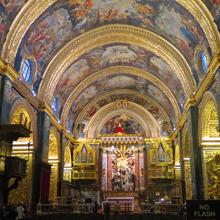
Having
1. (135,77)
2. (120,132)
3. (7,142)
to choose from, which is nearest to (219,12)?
(7,142)

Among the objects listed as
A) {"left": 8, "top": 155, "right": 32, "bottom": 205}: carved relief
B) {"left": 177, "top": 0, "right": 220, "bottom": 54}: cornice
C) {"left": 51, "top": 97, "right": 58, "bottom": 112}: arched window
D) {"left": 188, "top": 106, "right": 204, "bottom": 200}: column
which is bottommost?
{"left": 8, "top": 155, "right": 32, "bottom": 205}: carved relief

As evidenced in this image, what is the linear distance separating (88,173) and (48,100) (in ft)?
32.6

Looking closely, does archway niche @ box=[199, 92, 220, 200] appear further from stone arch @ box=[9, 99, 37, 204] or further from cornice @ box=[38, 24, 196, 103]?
stone arch @ box=[9, 99, 37, 204]

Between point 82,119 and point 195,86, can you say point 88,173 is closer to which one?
point 82,119

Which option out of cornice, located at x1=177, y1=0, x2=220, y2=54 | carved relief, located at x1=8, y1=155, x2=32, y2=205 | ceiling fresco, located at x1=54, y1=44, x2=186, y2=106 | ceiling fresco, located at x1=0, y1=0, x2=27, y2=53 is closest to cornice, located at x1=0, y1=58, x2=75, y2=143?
ceiling fresco, located at x1=0, y1=0, x2=27, y2=53

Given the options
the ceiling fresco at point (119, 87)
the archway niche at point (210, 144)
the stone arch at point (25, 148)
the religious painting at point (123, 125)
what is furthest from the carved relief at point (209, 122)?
the religious painting at point (123, 125)

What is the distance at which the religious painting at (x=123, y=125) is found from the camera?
102 feet

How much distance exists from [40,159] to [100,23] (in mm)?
8908

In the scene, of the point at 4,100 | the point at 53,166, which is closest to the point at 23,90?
the point at 4,100

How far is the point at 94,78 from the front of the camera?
24.8m

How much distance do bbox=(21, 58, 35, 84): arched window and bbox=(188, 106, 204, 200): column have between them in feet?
30.9

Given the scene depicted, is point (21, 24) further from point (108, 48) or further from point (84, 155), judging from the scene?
point (84, 155)

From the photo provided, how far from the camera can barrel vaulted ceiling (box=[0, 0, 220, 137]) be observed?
14.7 m

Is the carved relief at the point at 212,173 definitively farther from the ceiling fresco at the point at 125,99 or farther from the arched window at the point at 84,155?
the arched window at the point at 84,155
